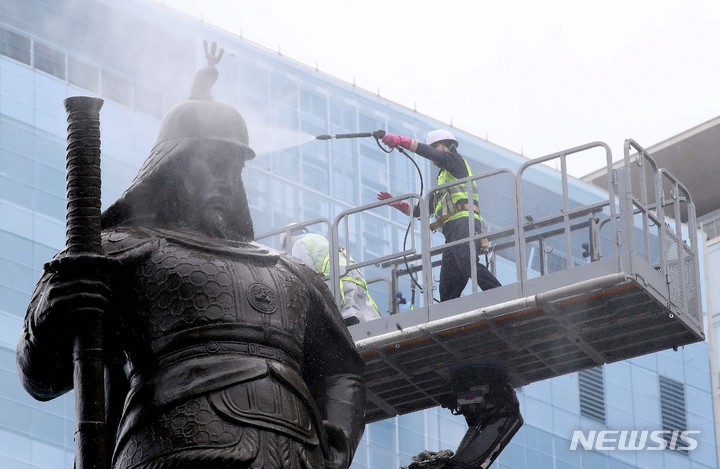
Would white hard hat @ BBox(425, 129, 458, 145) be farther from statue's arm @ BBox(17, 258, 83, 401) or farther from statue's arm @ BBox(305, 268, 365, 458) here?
statue's arm @ BBox(17, 258, 83, 401)

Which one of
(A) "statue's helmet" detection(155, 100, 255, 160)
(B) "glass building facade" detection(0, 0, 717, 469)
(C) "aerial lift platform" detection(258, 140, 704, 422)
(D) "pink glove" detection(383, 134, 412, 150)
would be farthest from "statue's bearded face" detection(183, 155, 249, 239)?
(B) "glass building facade" detection(0, 0, 717, 469)

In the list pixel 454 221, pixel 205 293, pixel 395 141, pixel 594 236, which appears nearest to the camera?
pixel 205 293

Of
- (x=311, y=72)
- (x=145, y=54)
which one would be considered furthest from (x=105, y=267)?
(x=311, y=72)

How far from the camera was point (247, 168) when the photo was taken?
3597 cm

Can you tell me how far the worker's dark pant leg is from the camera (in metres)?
17.6

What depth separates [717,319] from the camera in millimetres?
60531

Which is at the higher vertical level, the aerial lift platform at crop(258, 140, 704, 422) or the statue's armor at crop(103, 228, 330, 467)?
the aerial lift platform at crop(258, 140, 704, 422)

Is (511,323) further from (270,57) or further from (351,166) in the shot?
(351,166)

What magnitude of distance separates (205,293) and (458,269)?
7.95 m

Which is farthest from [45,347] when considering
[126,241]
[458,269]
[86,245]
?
[458,269]

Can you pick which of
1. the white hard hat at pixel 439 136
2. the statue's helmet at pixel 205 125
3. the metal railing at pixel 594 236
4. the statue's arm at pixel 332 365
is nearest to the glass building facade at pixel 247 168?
the white hard hat at pixel 439 136

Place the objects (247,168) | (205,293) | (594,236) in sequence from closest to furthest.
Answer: (205,293) → (594,236) → (247,168)

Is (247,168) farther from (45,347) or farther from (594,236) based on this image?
(45,347)

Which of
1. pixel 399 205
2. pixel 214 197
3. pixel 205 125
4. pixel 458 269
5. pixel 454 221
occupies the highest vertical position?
pixel 399 205
